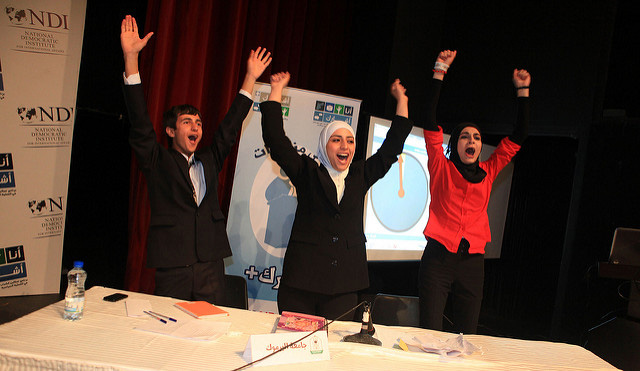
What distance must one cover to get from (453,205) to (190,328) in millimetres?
1554

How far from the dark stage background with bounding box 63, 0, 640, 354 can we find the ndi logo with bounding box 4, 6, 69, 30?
0.15 m

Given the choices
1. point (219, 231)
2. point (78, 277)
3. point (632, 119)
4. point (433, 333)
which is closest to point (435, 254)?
point (433, 333)

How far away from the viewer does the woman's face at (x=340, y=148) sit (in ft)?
7.25

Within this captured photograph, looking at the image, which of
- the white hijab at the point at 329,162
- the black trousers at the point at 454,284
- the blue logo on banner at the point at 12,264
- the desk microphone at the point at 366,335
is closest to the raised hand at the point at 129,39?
the white hijab at the point at 329,162

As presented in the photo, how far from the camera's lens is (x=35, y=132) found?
3113 millimetres

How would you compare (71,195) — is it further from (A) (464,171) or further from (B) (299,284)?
(A) (464,171)

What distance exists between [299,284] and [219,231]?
502 millimetres

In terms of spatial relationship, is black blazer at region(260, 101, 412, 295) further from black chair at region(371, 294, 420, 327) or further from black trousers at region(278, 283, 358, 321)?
black chair at region(371, 294, 420, 327)

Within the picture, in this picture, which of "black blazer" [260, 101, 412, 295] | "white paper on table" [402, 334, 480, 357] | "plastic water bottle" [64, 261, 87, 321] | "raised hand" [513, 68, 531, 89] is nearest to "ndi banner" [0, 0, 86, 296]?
"black blazer" [260, 101, 412, 295]

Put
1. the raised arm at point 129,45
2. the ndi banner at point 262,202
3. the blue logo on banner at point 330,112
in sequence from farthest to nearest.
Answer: the blue logo on banner at point 330,112, the ndi banner at point 262,202, the raised arm at point 129,45

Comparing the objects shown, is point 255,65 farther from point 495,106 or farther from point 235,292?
point 495,106

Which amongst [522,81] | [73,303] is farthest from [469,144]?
[73,303]

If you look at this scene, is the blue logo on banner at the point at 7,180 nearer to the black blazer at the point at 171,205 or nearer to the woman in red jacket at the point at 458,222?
the black blazer at the point at 171,205

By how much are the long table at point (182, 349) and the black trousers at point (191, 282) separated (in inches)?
10.9
